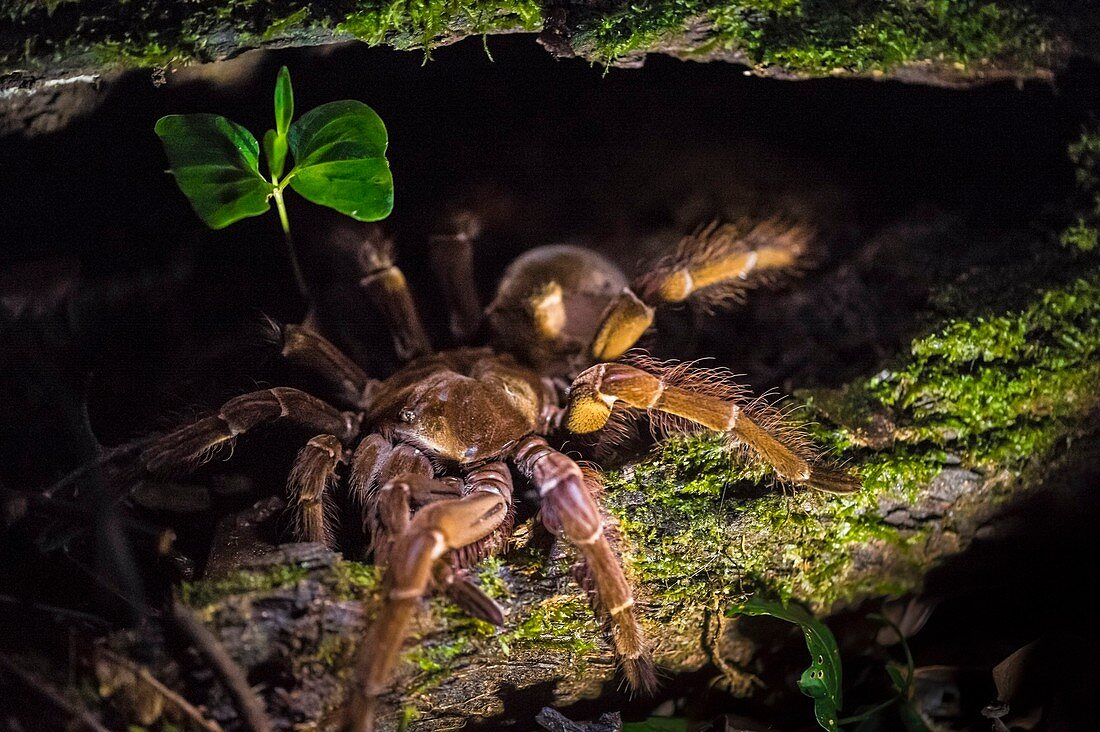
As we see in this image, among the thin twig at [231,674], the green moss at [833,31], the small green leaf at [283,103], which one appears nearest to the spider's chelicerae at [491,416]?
the thin twig at [231,674]

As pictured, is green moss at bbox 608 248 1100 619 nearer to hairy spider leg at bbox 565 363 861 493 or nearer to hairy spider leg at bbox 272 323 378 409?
hairy spider leg at bbox 565 363 861 493

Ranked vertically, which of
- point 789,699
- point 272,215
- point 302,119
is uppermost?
point 302,119

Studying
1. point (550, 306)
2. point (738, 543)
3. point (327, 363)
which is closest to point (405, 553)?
point (738, 543)

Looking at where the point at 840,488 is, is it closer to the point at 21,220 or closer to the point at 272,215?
the point at 272,215

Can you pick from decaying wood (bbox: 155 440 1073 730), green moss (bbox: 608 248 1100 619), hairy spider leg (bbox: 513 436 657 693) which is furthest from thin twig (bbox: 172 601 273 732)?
green moss (bbox: 608 248 1100 619)

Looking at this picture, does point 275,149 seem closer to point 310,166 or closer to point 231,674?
point 310,166

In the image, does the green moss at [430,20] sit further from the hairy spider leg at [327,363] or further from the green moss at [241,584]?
the green moss at [241,584]

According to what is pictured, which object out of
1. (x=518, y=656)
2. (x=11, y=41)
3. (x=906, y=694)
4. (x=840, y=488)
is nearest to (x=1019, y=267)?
(x=840, y=488)

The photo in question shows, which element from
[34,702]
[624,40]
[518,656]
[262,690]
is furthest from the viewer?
[624,40]
